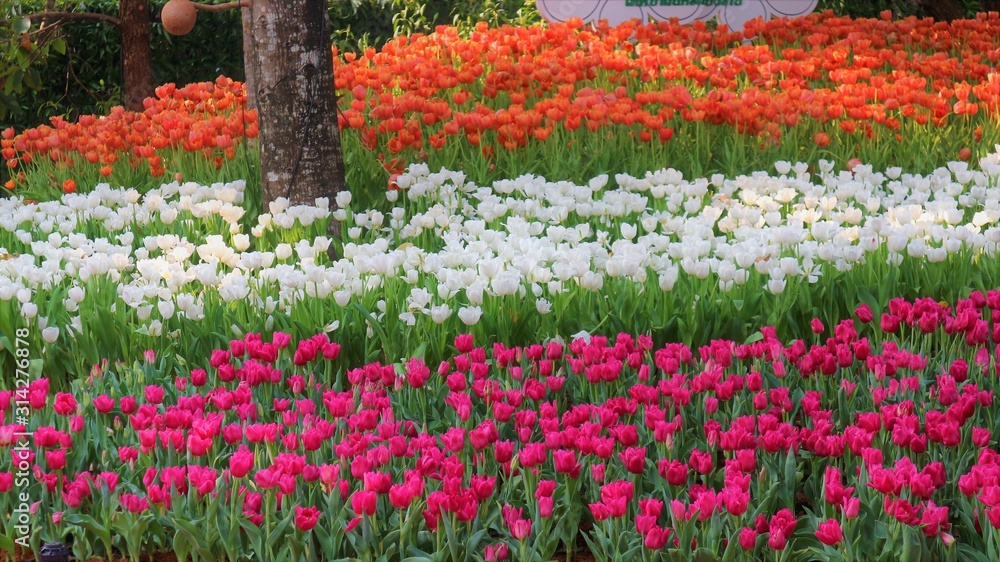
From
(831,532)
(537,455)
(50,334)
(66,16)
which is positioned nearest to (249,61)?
(66,16)

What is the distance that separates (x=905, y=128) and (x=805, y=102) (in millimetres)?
549

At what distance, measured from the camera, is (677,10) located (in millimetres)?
8938

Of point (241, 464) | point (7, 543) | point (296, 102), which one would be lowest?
point (7, 543)

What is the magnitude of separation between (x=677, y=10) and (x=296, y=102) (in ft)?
17.0

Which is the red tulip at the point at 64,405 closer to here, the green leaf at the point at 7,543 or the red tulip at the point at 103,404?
the red tulip at the point at 103,404

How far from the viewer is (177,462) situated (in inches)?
92.7

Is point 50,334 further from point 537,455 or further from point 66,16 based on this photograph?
point 66,16

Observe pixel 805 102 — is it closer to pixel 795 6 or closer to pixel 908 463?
pixel 795 6

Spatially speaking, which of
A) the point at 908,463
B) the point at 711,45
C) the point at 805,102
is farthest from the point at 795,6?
the point at 908,463

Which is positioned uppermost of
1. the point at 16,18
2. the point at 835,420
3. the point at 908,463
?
the point at 16,18

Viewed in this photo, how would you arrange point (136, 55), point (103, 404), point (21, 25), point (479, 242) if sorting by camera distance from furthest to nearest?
1. point (136, 55)
2. point (21, 25)
3. point (479, 242)
4. point (103, 404)

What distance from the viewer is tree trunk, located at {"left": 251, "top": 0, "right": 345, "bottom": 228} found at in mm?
4500

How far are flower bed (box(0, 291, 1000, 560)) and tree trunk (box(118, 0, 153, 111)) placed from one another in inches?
220

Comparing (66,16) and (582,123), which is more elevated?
(66,16)
